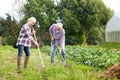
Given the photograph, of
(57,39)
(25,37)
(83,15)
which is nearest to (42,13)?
(83,15)

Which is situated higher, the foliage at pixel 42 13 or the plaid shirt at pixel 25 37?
the foliage at pixel 42 13

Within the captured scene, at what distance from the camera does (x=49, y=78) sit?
10.5m

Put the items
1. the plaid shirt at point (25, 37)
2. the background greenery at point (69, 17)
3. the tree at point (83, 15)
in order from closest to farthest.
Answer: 1. the plaid shirt at point (25, 37)
2. the background greenery at point (69, 17)
3. the tree at point (83, 15)

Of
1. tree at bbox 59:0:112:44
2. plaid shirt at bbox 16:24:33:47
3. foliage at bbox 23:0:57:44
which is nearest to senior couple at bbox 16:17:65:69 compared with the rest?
plaid shirt at bbox 16:24:33:47

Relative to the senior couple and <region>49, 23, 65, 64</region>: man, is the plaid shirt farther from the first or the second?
<region>49, 23, 65, 64</region>: man

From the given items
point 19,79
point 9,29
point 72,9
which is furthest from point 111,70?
point 72,9

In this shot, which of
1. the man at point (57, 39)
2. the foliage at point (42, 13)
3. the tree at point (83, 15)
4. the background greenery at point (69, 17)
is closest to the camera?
the man at point (57, 39)

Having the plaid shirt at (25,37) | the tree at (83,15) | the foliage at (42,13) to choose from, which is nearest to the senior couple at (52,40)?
the plaid shirt at (25,37)

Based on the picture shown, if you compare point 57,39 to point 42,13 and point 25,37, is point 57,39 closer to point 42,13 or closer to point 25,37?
point 25,37

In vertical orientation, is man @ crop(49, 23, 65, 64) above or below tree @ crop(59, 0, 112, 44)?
below

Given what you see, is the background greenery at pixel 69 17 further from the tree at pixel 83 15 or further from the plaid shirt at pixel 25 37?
the plaid shirt at pixel 25 37

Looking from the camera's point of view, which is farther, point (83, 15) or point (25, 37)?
point (83, 15)

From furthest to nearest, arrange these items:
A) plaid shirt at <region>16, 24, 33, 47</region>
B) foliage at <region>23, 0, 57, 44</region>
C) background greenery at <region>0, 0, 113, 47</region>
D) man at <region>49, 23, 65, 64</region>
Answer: background greenery at <region>0, 0, 113, 47</region> → foliage at <region>23, 0, 57, 44</region> → man at <region>49, 23, 65, 64</region> → plaid shirt at <region>16, 24, 33, 47</region>

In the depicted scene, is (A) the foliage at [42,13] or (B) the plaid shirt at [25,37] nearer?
(B) the plaid shirt at [25,37]
